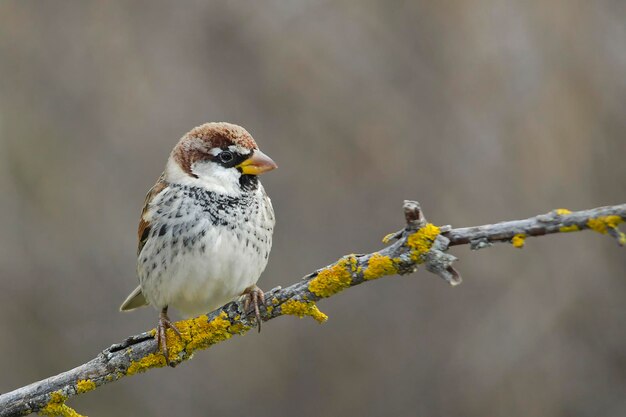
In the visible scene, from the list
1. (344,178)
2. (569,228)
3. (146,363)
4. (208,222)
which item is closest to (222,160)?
(208,222)

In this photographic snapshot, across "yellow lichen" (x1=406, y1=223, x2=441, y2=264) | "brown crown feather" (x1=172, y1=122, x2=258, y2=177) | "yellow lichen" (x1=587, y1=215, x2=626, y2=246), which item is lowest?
"yellow lichen" (x1=406, y1=223, x2=441, y2=264)

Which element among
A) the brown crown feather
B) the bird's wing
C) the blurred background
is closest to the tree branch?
the bird's wing

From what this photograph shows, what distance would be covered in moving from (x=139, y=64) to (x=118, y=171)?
686 millimetres

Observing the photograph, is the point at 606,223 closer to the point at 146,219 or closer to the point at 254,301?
the point at 254,301

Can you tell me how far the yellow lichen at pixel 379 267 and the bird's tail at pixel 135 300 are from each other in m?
1.51

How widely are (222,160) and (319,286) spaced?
87 cm

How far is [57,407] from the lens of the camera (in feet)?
9.46

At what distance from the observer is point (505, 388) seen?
16.2 ft

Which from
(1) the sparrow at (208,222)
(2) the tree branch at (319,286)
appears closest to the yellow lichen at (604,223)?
(2) the tree branch at (319,286)

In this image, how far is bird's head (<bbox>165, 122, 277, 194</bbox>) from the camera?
3.34 meters

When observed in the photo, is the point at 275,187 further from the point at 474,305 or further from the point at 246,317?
the point at 246,317

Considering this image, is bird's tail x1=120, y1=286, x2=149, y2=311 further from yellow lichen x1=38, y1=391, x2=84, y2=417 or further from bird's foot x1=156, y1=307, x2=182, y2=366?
yellow lichen x1=38, y1=391, x2=84, y2=417

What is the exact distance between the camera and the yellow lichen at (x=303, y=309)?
271 cm

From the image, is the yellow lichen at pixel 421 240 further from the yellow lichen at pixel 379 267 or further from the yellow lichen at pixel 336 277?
the yellow lichen at pixel 336 277
